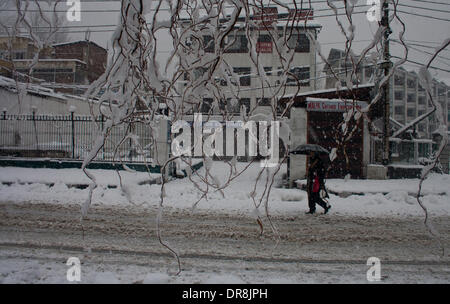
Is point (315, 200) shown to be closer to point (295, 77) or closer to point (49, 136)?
point (295, 77)

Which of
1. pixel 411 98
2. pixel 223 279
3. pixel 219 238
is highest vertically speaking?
pixel 411 98

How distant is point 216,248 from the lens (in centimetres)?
532

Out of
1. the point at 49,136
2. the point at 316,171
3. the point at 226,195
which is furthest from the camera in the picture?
the point at 49,136

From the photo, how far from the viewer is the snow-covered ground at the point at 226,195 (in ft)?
29.6

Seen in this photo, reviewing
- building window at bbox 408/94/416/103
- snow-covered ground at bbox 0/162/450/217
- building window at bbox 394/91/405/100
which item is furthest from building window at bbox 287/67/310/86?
building window at bbox 408/94/416/103

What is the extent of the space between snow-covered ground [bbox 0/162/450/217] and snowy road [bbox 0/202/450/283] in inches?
44.2

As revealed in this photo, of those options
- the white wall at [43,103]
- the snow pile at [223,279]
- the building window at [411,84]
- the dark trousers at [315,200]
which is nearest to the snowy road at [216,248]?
the snow pile at [223,279]

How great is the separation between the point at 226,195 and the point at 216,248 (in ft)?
18.4

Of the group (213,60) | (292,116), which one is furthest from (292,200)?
(213,60)

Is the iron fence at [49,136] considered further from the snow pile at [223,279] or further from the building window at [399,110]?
the building window at [399,110]

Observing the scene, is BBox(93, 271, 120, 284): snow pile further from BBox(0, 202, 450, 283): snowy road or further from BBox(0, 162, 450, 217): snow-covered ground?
BBox(0, 162, 450, 217): snow-covered ground

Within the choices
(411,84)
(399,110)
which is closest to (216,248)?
(399,110)
